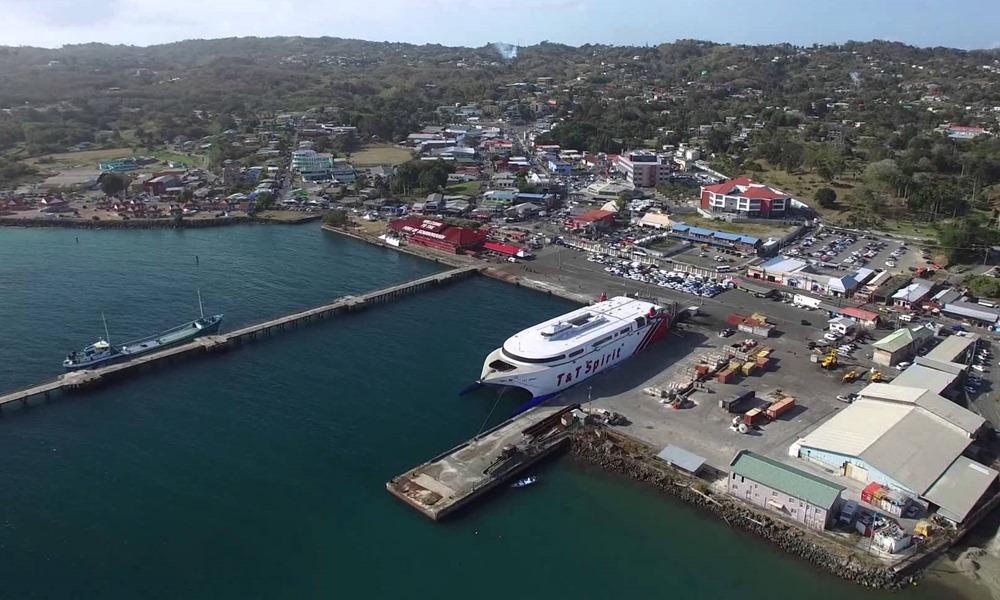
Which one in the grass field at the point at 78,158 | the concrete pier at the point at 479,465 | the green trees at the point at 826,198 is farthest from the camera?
the grass field at the point at 78,158

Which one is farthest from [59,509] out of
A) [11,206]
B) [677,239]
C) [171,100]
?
[171,100]

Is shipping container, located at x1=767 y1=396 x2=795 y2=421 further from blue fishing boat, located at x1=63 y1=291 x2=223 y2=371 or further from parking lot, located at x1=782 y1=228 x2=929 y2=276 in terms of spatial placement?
blue fishing boat, located at x1=63 y1=291 x2=223 y2=371

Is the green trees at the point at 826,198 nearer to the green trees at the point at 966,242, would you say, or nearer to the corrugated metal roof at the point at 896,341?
the green trees at the point at 966,242

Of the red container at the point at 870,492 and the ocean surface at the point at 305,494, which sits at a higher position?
the red container at the point at 870,492

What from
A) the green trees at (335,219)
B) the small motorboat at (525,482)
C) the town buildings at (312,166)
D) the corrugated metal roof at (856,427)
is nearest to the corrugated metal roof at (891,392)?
the corrugated metal roof at (856,427)

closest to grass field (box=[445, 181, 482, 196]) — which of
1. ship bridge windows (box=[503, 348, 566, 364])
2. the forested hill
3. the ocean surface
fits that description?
the ocean surface
